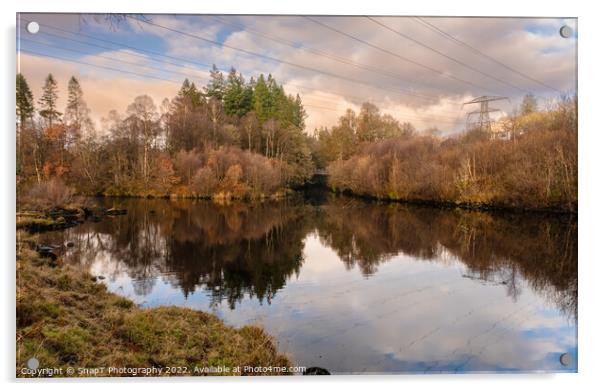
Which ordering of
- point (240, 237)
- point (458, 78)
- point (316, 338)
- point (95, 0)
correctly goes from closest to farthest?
point (95, 0), point (316, 338), point (458, 78), point (240, 237)

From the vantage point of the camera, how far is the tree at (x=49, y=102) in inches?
165

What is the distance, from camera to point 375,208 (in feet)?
34.8

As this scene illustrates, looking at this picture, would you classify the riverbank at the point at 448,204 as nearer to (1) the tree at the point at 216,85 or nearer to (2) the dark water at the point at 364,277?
(2) the dark water at the point at 364,277

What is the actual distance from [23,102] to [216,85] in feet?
7.22

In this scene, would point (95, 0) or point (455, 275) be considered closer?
point (95, 0)

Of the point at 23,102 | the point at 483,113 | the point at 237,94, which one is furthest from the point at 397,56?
the point at 23,102

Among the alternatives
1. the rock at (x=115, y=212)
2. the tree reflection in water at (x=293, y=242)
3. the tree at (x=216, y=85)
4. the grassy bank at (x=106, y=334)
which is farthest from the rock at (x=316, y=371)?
the rock at (x=115, y=212)

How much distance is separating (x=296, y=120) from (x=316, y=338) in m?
3.15

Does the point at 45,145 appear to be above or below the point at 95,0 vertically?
below

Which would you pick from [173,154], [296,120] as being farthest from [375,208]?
[173,154]

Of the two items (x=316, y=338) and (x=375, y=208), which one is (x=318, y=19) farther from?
(x=375, y=208)

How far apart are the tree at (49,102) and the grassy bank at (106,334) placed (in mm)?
1365

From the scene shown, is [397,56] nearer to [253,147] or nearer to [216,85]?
[216,85]

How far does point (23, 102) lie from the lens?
4.00 m
